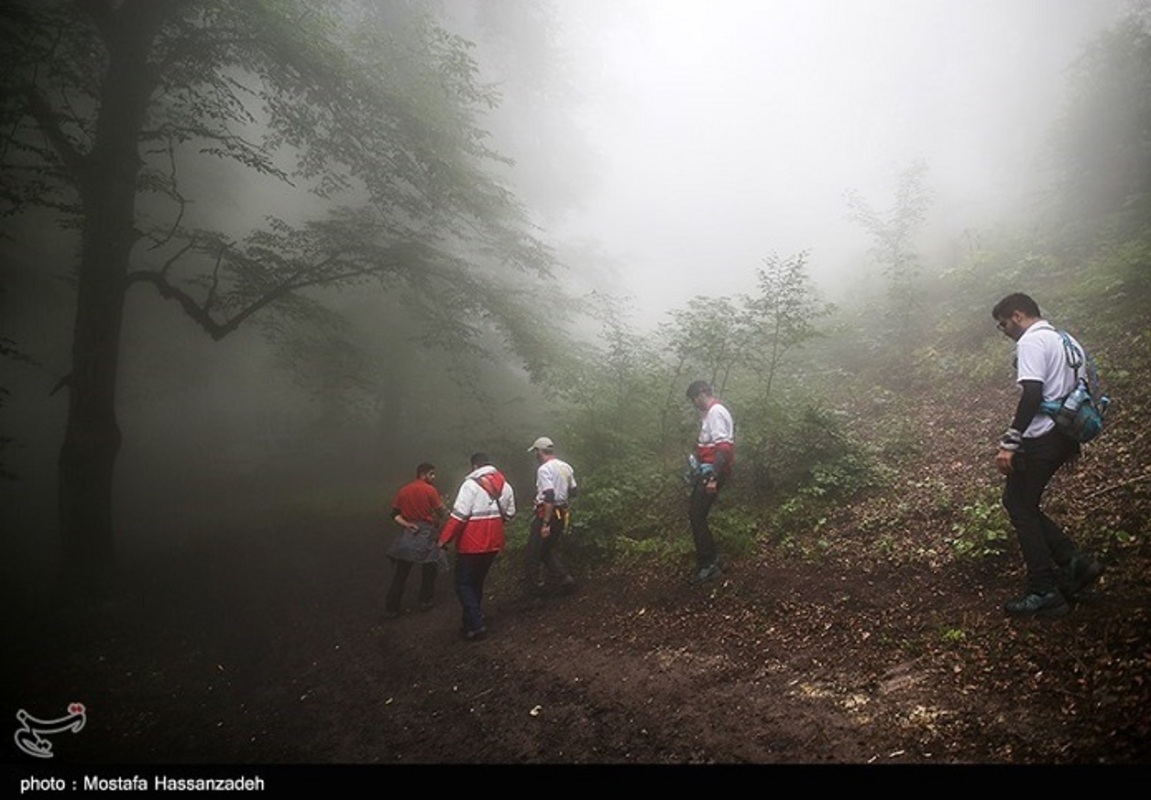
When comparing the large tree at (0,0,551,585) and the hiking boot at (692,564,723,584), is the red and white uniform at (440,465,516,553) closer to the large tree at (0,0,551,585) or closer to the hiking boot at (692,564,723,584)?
the hiking boot at (692,564,723,584)

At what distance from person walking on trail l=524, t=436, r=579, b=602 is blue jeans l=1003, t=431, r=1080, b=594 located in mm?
5198

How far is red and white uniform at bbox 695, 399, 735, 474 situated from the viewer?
629cm

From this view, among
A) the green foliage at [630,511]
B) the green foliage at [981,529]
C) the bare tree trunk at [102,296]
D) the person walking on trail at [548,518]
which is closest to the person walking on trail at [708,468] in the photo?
the green foliage at [630,511]

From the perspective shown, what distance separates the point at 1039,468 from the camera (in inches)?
156

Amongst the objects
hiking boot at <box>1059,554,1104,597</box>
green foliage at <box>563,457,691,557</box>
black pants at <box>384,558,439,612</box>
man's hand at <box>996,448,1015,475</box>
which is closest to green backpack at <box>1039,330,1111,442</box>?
man's hand at <box>996,448,1015,475</box>

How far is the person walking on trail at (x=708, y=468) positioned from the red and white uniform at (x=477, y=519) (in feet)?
8.91

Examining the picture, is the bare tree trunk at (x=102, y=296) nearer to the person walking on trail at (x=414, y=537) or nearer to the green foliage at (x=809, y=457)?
the person walking on trail at (x=414, y=537)

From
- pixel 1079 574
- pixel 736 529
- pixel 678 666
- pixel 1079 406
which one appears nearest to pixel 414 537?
pixel 678 666

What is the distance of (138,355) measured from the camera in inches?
754

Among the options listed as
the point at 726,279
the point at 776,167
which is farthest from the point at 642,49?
the point at 726,279

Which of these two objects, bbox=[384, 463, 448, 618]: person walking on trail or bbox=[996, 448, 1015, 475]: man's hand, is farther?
bbox=[384, 463, 448, 618]: person walking on trail

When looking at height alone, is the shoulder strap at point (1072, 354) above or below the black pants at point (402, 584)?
above

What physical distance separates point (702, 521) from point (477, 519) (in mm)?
3073

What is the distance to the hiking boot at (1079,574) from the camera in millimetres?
3990
